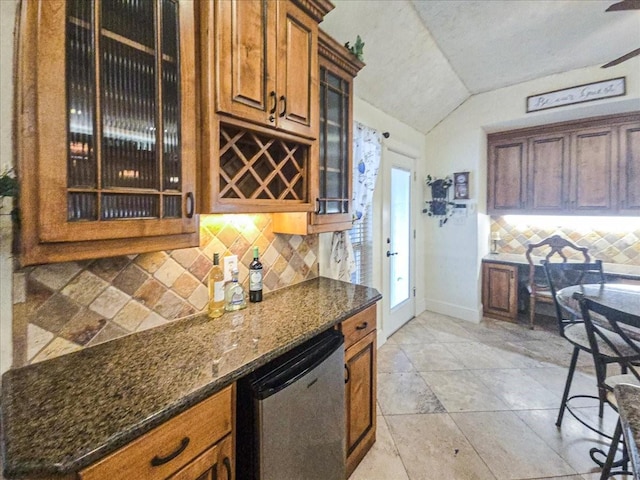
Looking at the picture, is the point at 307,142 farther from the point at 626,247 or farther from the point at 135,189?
the point at 626,247

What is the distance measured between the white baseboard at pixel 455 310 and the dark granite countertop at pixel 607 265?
728mm

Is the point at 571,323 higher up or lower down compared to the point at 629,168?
lower down

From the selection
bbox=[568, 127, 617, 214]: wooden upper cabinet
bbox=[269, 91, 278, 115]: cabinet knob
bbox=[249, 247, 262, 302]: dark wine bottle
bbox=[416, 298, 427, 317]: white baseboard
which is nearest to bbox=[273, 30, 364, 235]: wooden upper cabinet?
bbox=[249, 247, 262, 302]: dark wine bottle

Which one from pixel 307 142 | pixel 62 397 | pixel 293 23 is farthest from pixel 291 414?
pixel 293 23

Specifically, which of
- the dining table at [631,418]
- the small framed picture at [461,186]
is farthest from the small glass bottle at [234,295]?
→ the small framed picture at [461,186]

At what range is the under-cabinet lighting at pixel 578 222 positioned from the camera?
345 centimetres

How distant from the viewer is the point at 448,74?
3.27 m

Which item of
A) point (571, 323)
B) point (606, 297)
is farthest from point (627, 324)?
point (571, 323)

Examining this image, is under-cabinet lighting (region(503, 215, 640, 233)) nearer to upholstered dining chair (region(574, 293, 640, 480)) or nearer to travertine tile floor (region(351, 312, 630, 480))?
travertine tile floor (region(351, 312, 630, 480))

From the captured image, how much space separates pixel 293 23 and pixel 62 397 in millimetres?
1756

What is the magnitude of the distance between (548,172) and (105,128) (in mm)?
4577

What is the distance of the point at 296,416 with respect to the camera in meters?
1.16

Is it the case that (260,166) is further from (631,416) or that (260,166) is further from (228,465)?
(631,416)

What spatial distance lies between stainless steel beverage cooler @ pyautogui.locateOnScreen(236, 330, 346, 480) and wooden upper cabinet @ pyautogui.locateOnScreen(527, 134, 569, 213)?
3.74 meters
